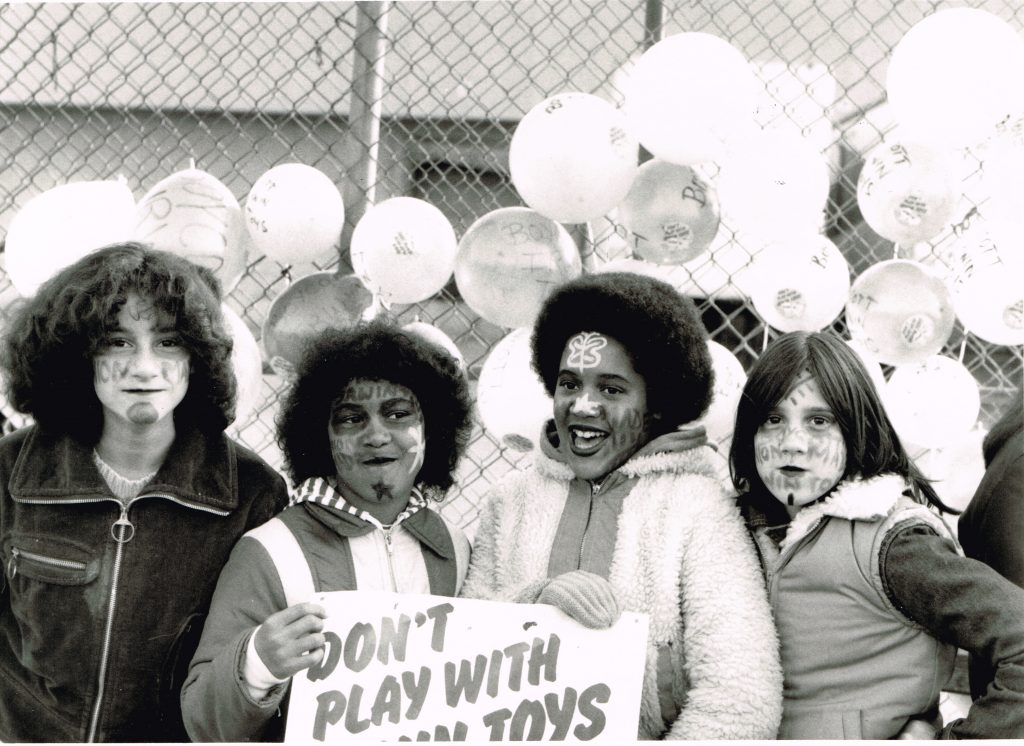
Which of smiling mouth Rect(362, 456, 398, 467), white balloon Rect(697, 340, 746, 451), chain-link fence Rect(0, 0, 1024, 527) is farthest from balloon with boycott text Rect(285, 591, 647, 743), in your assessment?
chain-link fence Rect(0, 0, 1024, 527)

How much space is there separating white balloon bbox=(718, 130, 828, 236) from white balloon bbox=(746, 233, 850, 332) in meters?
0.09

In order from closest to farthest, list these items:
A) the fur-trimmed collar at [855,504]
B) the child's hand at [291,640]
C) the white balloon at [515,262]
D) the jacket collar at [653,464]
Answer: the child's hand at [291,640]
the fur-trimmed collar at [855,504]
the jacket collar at [653,464]
the white balloon at [515,262]

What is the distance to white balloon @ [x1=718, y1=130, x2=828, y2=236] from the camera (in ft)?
8.78

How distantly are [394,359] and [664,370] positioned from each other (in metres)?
0.52

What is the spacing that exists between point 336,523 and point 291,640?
295 millimetres

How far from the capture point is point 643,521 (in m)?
2.00

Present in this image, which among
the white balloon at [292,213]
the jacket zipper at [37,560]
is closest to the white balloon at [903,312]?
the white balloon at [292,213]

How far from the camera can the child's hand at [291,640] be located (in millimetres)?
1732

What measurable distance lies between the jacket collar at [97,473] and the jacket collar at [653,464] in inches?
23.1

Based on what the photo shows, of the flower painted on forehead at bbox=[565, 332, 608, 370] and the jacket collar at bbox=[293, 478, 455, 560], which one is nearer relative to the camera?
the jacket collar at bbox=[293, 478, 455, 560]

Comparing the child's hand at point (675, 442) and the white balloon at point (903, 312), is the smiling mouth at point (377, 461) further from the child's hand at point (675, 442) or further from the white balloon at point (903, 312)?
the white balloon at point (903, 312)

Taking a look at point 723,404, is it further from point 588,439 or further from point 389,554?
point 389,554

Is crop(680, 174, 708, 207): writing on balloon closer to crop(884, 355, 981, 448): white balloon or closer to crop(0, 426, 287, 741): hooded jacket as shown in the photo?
crop(884, 355, 981, 448): white balloon

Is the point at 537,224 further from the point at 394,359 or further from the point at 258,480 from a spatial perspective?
the point at 258,480
